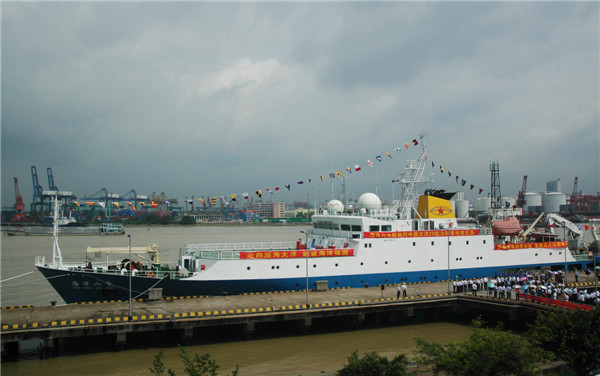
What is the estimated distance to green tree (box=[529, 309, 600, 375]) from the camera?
10625mm

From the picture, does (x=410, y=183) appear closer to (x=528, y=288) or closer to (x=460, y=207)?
(x=528, y=288)

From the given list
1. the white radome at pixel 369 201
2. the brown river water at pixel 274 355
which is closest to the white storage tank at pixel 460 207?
the white radome at pixel 369 201

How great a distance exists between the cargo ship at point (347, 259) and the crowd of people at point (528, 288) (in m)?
1.43

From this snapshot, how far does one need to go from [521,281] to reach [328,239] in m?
11.3

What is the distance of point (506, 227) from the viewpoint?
3041 cm

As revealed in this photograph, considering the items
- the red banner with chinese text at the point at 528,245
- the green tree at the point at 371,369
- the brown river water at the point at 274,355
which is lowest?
the brown river water at the point at 274,355

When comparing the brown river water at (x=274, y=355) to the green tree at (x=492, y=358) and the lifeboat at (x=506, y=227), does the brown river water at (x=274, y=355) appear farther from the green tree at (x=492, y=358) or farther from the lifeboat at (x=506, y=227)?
the lifeboat at (x=506, y=227)

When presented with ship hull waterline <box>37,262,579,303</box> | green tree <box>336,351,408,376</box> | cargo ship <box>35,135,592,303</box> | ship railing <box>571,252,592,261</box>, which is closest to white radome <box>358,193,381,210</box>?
cargo ship <box>35,135,592,303</box>

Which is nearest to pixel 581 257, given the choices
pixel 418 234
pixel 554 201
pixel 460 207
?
pixel 418 234

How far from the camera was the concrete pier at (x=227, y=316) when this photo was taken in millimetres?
17203

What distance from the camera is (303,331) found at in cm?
2034

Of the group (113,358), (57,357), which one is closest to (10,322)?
(57,357)

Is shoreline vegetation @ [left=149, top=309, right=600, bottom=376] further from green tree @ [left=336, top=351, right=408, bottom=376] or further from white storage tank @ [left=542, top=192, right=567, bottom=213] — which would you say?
white storage tank @ [left=542, top=192, right=567, bottom=213]

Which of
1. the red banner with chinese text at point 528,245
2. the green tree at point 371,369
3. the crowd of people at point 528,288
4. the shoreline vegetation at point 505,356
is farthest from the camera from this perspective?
the red banner with chinese text at point 528,245
